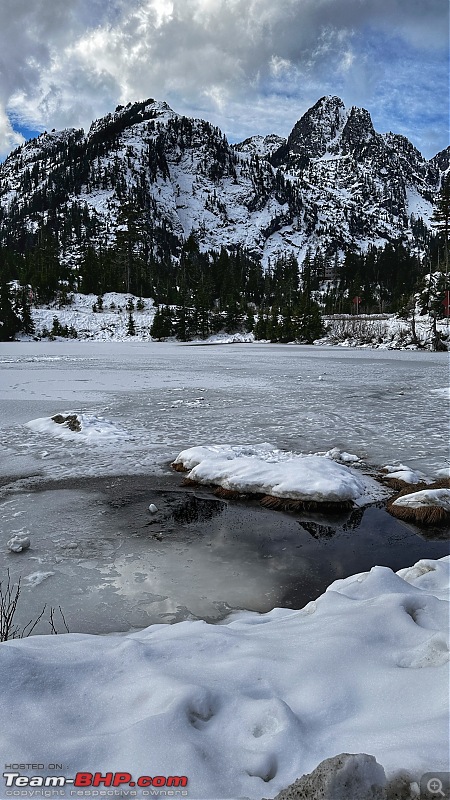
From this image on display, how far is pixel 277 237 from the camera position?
187m

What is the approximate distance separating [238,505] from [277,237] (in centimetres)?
19391

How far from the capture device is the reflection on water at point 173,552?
4191 mm

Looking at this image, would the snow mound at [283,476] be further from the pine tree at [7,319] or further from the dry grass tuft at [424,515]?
the pine tree at [7,319]

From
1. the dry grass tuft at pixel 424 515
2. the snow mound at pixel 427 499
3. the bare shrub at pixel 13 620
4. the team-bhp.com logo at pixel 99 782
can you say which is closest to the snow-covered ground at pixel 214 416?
the snow mound at pixel 427 499

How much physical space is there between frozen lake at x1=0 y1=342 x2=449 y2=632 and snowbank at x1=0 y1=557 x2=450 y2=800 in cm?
107

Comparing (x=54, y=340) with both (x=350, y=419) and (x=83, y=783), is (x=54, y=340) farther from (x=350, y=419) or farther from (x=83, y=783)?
(x=83, y=783)

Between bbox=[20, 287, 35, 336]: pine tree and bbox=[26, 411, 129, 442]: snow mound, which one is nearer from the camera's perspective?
bbox=[26, 411, 129, 442]: snow mound

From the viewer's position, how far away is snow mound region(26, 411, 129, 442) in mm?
9945

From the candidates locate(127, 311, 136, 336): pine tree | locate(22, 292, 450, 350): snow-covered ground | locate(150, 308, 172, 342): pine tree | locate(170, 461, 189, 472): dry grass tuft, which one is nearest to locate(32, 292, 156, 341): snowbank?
locate(22, 292, 450, 350): snow-covered ground

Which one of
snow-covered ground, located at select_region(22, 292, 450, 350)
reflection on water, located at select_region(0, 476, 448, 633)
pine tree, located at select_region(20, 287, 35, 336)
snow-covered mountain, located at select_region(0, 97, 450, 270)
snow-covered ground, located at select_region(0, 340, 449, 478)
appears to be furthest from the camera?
snow-covered mountain, located at select_region(0, 97, 450, 270)

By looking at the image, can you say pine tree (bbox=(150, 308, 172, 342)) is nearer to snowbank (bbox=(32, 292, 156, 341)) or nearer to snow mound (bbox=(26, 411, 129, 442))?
snowbank (bbox=(32, 292, 156, 341))

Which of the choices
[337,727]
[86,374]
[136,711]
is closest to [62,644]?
[136,711]

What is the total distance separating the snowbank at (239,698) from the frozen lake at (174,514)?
1.07 meters

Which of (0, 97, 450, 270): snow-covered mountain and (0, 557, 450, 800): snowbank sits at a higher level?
(0, 97, 450, 270): snow-covered mountain
